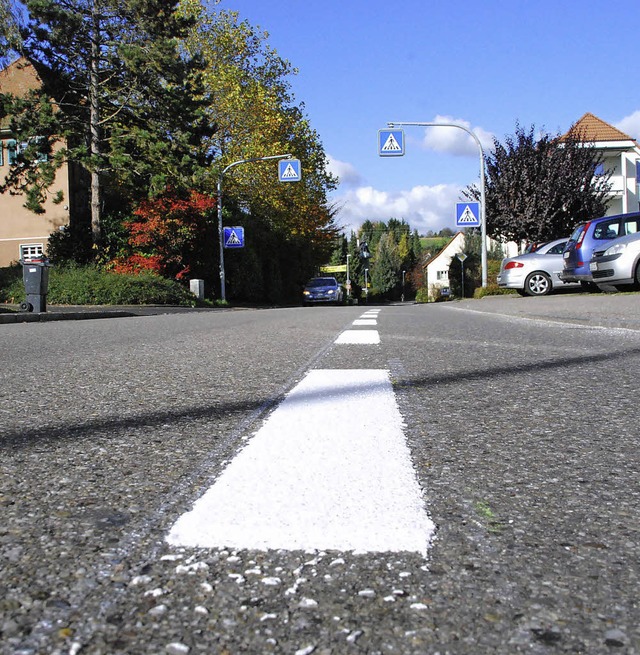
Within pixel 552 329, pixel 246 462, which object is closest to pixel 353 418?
pixel 246 462

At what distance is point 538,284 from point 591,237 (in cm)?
391

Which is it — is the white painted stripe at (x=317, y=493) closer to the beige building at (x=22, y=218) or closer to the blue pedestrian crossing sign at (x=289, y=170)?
the blue pedestrian crossing sign at (x=289, y=170)

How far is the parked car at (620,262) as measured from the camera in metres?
14.3

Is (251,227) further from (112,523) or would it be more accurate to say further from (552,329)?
(112,523)

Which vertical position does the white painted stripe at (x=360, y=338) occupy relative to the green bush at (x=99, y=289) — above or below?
below

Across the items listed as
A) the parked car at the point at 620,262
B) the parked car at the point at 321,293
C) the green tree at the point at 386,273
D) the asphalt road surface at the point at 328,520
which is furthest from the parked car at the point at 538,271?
the green tree at the point at 386,273

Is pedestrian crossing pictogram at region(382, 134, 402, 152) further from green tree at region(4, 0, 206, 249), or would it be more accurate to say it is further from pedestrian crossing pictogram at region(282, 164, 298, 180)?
green tree at region(4, 0, 206, 249)

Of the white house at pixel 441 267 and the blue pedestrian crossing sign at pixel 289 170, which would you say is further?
the white house at pixel 441 267

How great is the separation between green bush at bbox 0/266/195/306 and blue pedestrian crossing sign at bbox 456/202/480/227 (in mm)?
11009

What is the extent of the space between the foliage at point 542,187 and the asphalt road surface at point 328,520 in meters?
27.6

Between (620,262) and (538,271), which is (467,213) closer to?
(538,271)

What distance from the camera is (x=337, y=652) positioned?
1032 mm

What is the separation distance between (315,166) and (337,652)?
3633 cm

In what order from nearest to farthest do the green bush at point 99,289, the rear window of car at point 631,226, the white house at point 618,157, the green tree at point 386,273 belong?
the rear window of car at point 631,226, the green bush at point 99,289, the white house at point 618,157, the green tree at point 386,273
